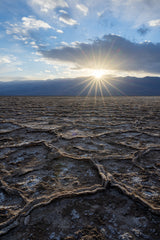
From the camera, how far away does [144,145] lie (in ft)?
6.31

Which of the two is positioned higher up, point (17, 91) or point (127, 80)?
point (127, 80)

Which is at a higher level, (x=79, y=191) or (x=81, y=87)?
Answer: (x=81, y=87)

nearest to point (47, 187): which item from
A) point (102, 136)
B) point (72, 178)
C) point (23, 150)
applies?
point (72, 178)

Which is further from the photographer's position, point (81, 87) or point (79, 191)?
point (81, 87)

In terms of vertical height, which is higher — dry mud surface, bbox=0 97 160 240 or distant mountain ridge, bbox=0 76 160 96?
distant mountain ridge, bbox=0 76 160 96

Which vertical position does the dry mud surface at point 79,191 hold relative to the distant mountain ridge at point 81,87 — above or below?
below

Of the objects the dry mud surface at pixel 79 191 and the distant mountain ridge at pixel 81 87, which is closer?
the dry mud surface at pixel 79 191

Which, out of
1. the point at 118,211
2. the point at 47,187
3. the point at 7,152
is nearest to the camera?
the point at 118,211

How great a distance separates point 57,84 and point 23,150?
666 feet

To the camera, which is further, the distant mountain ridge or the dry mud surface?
the distant mountain ridge

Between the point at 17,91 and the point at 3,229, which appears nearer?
the point at 3,229

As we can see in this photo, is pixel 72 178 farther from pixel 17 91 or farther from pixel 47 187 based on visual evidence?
pixel 17 91

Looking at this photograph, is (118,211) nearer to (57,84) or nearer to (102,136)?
(102,136)

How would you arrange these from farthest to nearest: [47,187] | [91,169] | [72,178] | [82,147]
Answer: [82,147], [91,169], [72,178], [47,187]
